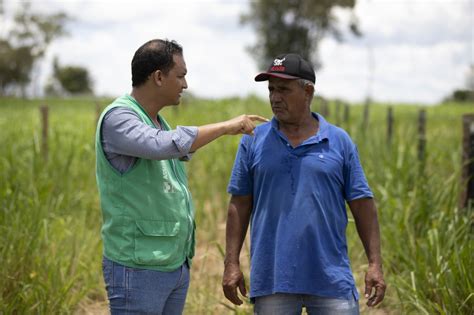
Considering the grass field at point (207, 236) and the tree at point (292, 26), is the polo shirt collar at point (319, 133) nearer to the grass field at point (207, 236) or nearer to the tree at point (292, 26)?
the grass field at point (207, 236)

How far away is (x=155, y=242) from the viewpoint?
264cm

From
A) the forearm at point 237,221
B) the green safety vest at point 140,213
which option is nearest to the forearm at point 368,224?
the forearm at point 237,221

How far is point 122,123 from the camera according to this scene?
258cm

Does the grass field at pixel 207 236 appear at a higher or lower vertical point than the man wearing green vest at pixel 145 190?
lower

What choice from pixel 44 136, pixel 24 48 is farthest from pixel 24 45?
pixel 44 136

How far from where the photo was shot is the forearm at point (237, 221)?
9.34 feet

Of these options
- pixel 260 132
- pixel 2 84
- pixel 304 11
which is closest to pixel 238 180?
pixel 260 132

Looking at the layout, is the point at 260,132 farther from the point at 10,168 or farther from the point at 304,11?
→ the point at 304,11

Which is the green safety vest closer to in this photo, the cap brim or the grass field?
the cap brim

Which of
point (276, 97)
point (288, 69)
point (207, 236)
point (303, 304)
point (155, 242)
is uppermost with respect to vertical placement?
point (288, 69)

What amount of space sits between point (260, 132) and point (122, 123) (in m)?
0.55

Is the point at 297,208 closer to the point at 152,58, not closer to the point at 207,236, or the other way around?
the point at 152,58

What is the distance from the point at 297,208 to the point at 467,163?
302 cm

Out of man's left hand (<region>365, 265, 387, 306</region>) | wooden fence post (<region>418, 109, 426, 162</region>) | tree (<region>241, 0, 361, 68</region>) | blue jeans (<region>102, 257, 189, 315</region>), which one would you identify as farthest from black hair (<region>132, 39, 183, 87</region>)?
tree (<region>241, 0, 361, 68</region>)
